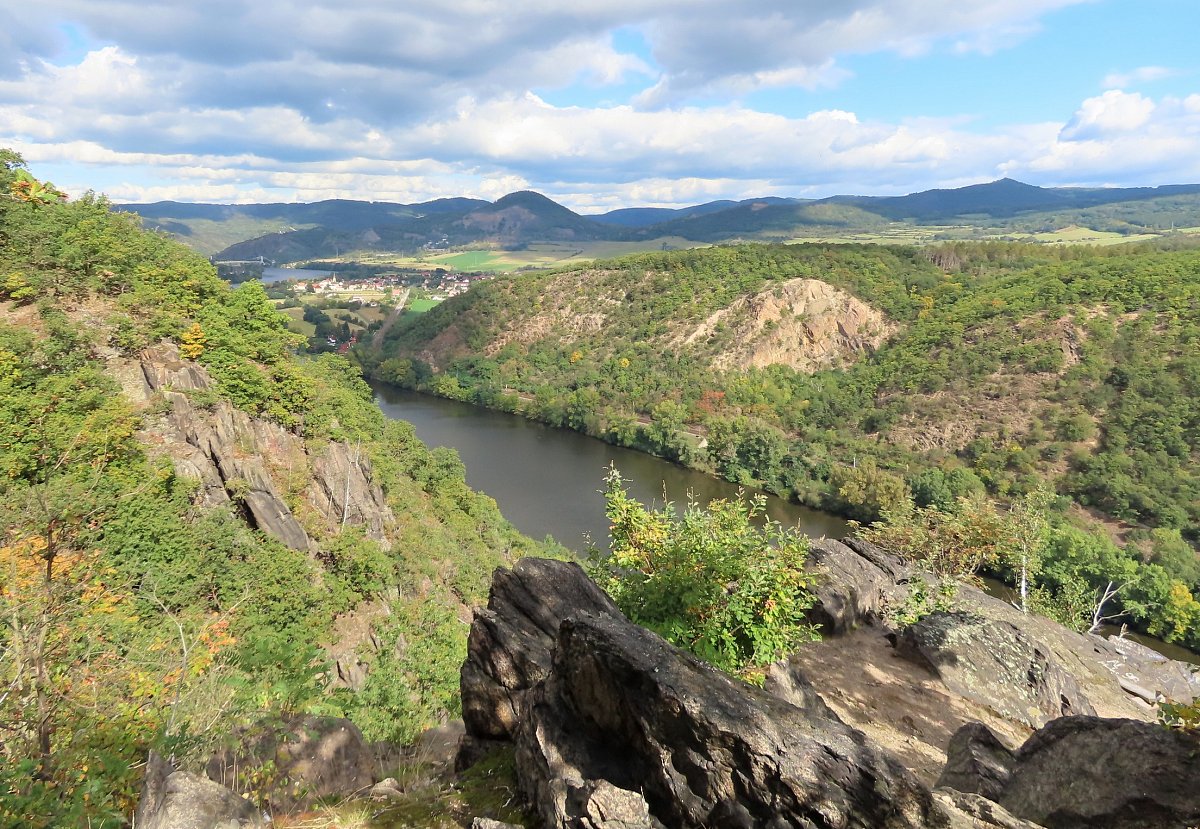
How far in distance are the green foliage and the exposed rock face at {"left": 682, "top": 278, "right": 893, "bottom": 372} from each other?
2844 inches

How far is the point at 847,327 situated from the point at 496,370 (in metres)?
51.7

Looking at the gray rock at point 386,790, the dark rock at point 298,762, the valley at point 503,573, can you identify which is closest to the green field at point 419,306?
the valley at point 503,573

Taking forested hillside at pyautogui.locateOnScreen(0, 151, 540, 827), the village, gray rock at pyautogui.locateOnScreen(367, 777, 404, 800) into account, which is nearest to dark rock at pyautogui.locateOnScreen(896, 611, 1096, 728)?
forested hillside at pyautogui.locateOnScreen(0, 151, 540, 827)

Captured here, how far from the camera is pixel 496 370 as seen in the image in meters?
89.3

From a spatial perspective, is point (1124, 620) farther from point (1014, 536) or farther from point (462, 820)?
point (462, 820)

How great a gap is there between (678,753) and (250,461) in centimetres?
1911

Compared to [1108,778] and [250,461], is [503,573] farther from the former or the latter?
[250,461]

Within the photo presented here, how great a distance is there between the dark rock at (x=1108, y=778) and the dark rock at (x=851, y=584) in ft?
18.6

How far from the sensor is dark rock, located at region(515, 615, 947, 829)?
3879 mm

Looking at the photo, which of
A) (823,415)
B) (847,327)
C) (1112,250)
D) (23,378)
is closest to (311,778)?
(23,378)

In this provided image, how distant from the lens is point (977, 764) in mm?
5938

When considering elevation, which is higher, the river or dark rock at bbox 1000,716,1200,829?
dark rock at bbox 1000,716,1200,829

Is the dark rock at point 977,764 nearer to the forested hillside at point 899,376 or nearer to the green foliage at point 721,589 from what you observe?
the green foliage at point 721,589

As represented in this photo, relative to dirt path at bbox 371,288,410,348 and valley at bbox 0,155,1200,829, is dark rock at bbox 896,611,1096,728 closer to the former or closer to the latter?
valley at bbox 0,155,1200,829
